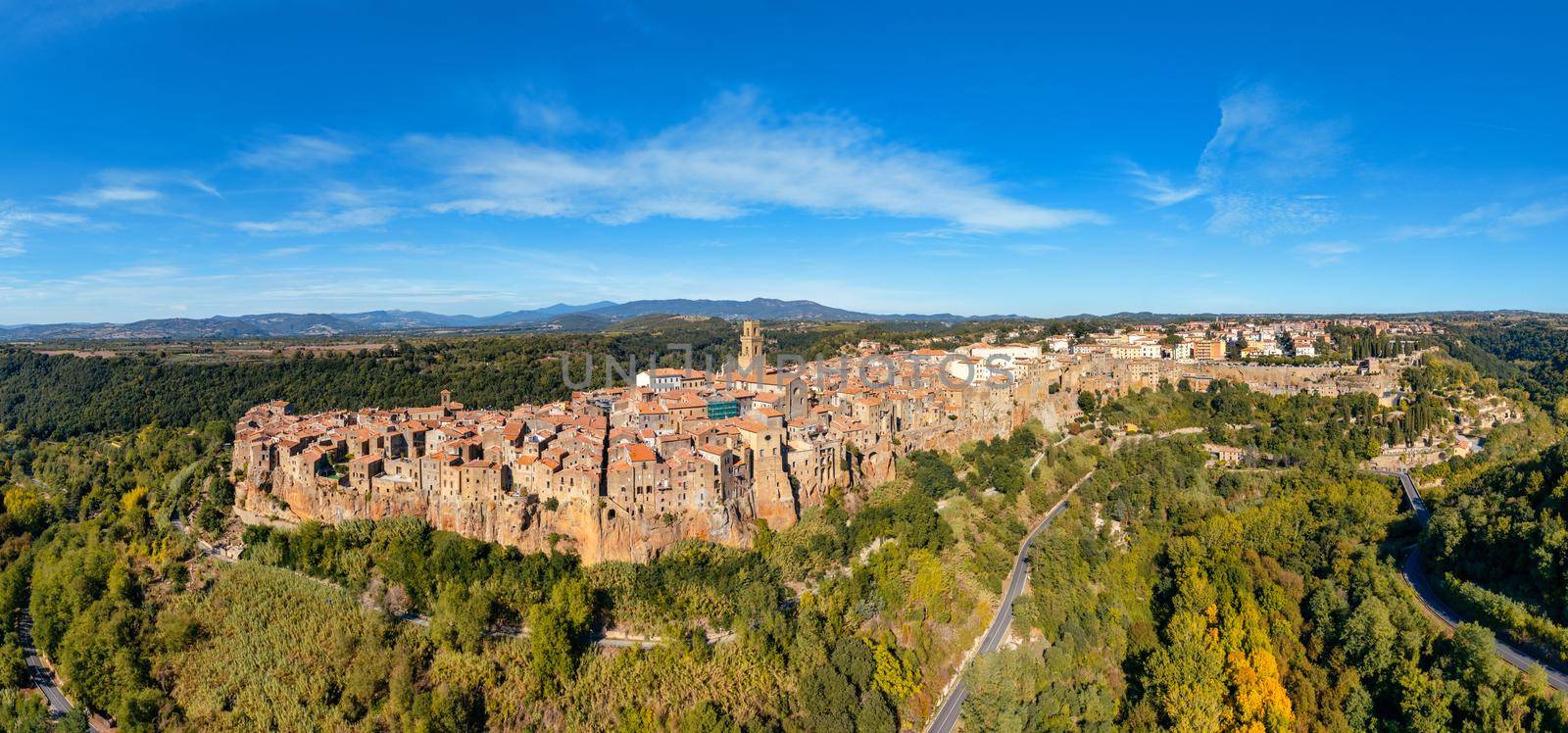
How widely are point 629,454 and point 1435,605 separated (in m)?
28.7

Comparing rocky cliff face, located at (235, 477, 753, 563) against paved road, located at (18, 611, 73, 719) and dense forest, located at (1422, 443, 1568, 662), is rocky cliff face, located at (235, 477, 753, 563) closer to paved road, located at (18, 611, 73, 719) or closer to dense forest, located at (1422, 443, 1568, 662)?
paved road, located at (18, 611, 73, 719)

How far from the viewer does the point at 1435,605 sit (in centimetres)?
2683

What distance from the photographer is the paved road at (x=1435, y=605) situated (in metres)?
22.0

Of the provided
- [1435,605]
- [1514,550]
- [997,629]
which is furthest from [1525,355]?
[997,629]

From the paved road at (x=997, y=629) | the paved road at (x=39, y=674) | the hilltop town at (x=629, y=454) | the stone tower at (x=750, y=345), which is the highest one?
the stone tower at (x=750, y=345)

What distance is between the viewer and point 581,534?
1043 inches

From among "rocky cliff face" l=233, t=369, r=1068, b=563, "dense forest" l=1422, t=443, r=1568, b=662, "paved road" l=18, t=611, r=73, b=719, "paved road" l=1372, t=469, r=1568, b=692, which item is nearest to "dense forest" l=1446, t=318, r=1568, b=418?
"paved road" l=1372, t=469, r=1568, b=692

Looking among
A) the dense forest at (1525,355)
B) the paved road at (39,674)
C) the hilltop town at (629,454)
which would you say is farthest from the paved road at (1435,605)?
the paved road at (39,674)

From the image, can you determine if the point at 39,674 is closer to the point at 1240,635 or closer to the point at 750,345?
the point at 750,345

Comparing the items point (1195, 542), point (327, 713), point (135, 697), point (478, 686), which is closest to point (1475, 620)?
point (1195, 542)

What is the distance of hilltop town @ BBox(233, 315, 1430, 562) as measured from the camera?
87.4 ft

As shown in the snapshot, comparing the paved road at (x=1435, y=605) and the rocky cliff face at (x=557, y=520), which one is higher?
the rocky cliff face at (x=557, y=520)

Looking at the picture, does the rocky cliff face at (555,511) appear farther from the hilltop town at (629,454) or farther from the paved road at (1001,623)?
the paved road at (1001,623)

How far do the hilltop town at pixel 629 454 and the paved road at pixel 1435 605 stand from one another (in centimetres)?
1687
